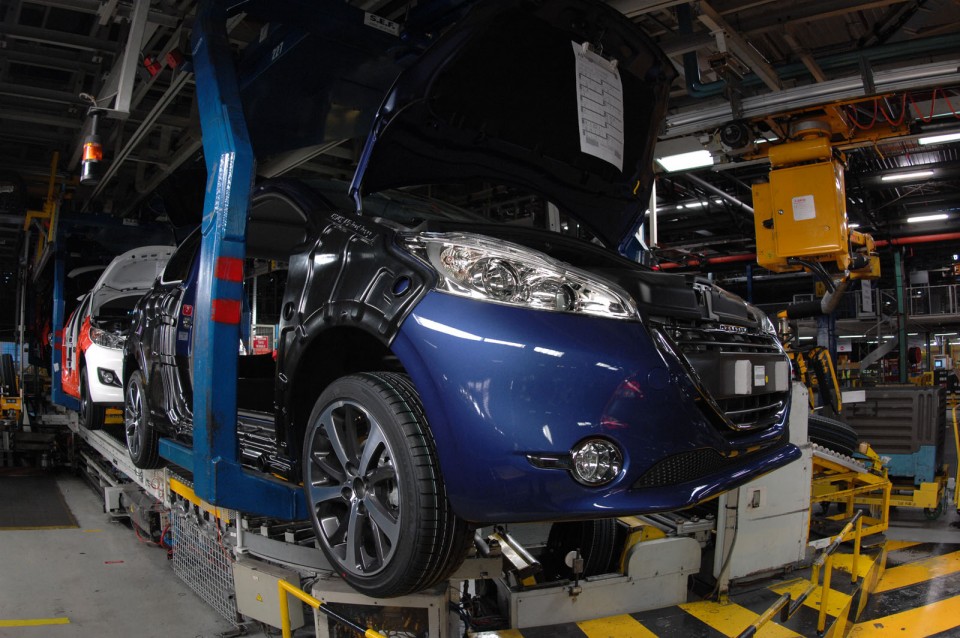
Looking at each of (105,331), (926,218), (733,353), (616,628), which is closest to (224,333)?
(733,353)

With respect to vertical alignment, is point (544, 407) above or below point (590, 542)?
above

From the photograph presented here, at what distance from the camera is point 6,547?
4.70 m

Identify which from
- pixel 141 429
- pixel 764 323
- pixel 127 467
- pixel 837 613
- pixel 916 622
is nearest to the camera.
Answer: pixel 764 323

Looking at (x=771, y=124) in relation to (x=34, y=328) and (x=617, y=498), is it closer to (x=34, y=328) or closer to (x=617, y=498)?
(x=617, y=498)

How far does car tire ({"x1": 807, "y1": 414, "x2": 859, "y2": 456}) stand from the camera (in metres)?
4.80

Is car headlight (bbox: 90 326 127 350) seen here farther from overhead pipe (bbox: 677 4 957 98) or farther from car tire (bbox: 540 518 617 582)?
overhead pipe (bbox: 677 4 957 98)

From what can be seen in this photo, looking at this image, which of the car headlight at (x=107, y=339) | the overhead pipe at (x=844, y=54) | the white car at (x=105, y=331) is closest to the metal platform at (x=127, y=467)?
the white car at (x=105, y=331)

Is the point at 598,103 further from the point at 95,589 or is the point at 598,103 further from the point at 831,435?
the point at 95,589

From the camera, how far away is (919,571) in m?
4.62

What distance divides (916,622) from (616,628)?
192cm

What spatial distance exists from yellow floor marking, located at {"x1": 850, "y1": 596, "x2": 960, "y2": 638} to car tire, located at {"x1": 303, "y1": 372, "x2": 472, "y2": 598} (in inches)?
103

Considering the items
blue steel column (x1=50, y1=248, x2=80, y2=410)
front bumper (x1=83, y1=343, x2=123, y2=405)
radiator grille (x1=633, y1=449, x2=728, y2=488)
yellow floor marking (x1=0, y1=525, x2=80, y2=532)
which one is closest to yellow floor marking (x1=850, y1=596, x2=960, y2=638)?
radiator grille (x1=633, y1=449, x2=728, y2=488)

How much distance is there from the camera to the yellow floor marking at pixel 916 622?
3410 millimetres

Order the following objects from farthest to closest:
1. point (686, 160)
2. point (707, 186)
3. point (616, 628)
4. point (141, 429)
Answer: point (707, 186) → point (686, 160) → point (141, 429) → point (616, 628)
